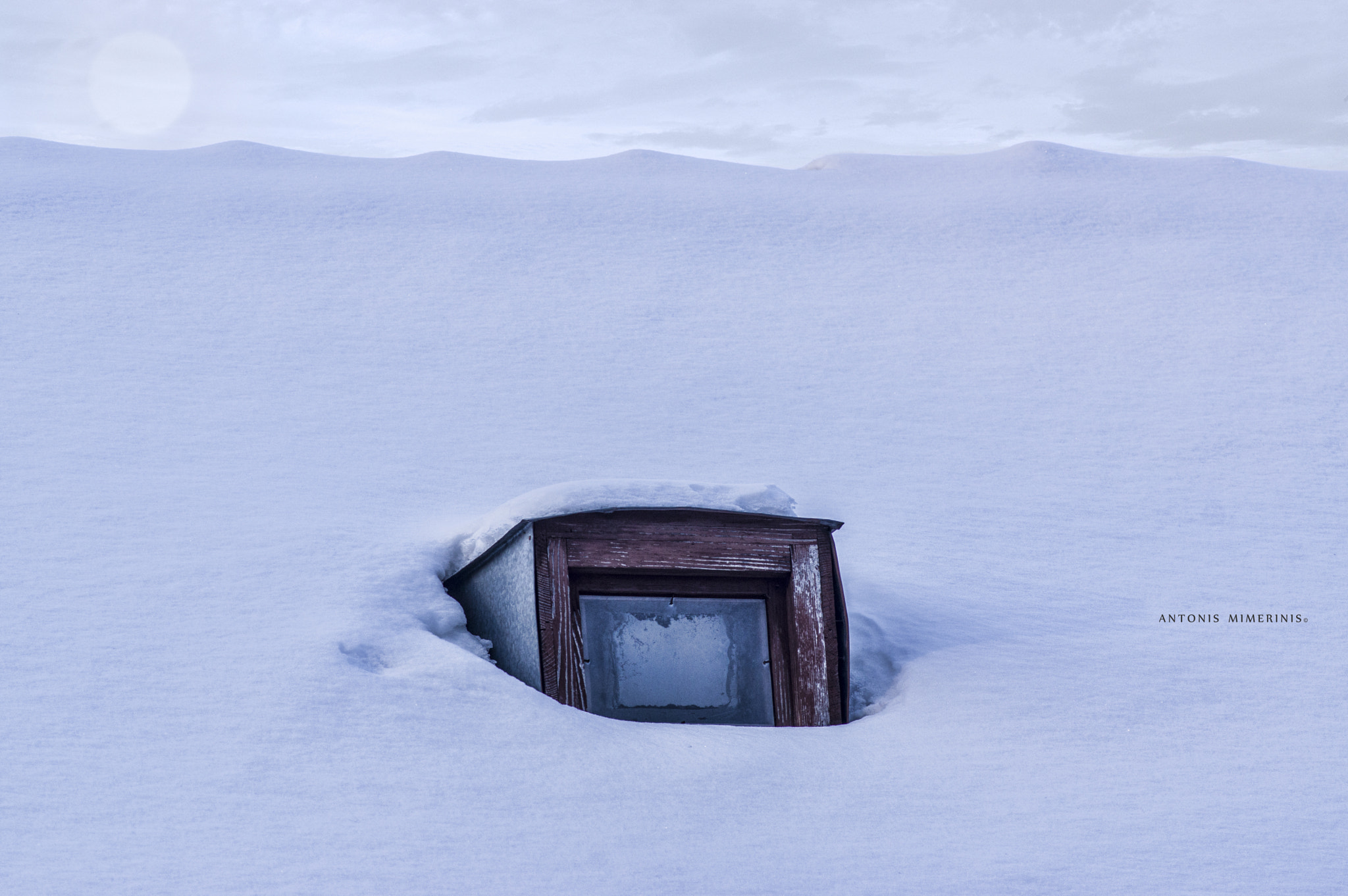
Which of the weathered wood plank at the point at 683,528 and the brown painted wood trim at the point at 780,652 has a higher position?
the weathered wood plank at the point at 683,528

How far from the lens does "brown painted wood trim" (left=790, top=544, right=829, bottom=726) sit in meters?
3.98

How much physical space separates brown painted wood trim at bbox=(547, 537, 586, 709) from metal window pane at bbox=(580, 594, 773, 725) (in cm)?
10

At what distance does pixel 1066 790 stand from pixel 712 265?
4.56 meters

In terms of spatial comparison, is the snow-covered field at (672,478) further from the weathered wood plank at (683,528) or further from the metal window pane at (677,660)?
the weathered wood plank at (683,528)

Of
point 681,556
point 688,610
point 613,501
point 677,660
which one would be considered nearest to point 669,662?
point 677,660

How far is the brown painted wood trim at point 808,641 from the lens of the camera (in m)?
3.98

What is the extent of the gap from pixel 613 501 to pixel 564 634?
461 millimetres

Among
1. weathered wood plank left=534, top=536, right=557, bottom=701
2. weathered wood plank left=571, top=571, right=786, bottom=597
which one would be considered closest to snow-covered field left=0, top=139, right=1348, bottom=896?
weathered wood plank left=534, top=536, right=557, bottom=701

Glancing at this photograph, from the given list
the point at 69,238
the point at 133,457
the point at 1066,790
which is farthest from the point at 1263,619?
the point at 69,238

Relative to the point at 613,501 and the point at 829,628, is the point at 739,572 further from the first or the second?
the point at 613,501

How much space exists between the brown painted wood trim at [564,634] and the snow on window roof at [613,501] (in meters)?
0.14

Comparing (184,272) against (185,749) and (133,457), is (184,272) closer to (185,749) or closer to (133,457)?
(133,457)

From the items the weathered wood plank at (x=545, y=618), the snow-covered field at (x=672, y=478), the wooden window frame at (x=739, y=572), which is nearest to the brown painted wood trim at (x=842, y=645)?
the wooden window frame at (x=739, y=572)

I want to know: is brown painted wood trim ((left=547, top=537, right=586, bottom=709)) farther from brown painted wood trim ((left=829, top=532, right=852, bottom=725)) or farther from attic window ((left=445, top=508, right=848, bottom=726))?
brown painted wood trim ((left=829, top=532, right=852, bottom=725))
